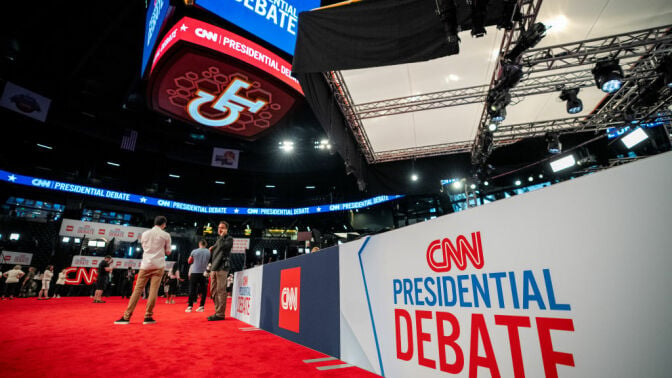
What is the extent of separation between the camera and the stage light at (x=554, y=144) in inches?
283

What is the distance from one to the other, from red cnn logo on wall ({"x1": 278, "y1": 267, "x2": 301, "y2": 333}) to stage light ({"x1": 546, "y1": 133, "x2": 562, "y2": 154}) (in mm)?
7748

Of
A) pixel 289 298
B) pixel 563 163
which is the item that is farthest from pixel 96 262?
pixel 563 163

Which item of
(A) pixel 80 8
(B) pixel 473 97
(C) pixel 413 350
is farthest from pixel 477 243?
(A) pixel 80 8

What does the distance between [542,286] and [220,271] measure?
4.79 m

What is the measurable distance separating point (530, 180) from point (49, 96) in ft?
76.6

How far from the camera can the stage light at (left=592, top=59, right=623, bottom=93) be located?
15.9 feet

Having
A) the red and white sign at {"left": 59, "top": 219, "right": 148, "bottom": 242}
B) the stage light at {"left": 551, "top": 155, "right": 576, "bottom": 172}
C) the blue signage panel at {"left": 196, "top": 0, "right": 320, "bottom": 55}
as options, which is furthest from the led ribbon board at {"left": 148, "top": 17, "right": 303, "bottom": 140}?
the red and white sign at {"left": 59, "top": 219, "right": 148, "bottom": 242}

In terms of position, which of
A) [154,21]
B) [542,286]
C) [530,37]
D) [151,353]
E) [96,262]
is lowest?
[151,353]

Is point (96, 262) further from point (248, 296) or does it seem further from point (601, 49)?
point (601, 49)

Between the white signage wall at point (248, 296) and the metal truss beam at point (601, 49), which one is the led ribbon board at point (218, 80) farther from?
the metal truss beam at point (601, 49)

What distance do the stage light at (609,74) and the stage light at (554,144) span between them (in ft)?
7.72

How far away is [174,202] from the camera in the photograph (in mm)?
19875

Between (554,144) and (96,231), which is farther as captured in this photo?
(96,231)

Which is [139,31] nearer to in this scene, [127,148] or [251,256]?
[127,148]
